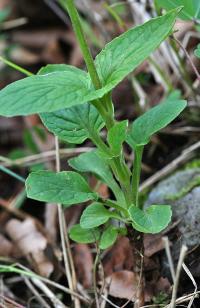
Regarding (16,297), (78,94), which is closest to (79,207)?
(16,297)

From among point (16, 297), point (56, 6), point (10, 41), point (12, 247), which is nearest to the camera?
point (16, 297)

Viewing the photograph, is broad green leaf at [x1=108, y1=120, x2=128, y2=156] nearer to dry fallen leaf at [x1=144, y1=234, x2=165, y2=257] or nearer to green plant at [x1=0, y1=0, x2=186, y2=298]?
green plant at [x1=0, y1=0, x2=186, y2=298]

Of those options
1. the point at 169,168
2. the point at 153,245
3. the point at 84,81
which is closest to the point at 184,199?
the point at 153,245

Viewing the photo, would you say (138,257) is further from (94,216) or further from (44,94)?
(44,94)

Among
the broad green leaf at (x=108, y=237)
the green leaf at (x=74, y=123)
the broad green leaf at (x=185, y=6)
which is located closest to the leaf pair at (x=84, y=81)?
the green leaf at (x=74, y=123)

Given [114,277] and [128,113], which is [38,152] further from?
[114,277]

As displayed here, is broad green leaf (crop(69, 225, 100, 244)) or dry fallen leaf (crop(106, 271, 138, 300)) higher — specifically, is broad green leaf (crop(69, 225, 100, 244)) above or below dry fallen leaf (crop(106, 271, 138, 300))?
above

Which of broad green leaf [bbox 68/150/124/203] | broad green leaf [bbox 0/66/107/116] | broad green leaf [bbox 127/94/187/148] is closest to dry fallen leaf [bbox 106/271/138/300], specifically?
broad green leaf [bbox 68/150/124/203]
